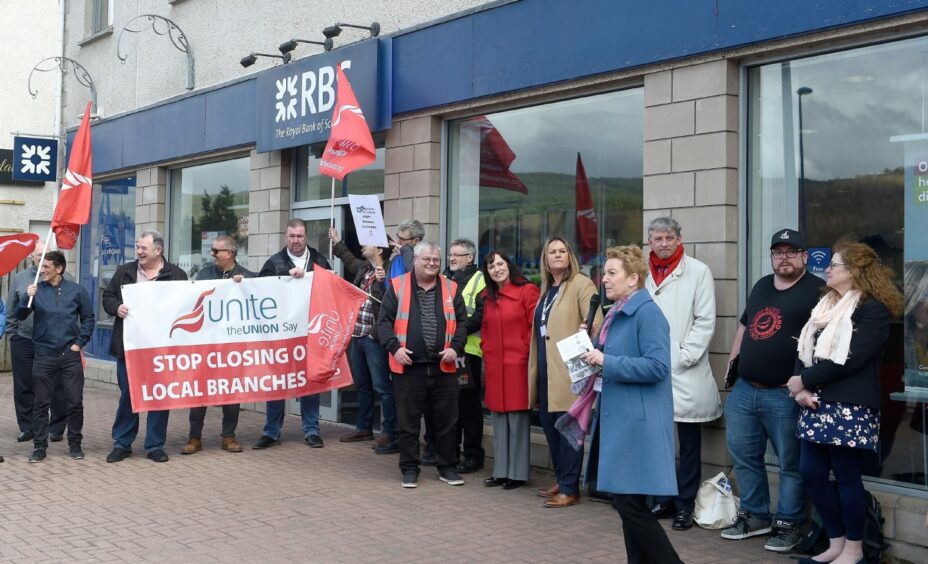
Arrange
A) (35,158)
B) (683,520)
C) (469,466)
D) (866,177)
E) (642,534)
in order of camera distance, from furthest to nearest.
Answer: (35,158), (469,466), (683,520), (866,177), (642,534)

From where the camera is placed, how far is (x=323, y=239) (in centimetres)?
1207

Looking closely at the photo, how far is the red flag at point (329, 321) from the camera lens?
9.54m

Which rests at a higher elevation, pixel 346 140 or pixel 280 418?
pixel 346 140

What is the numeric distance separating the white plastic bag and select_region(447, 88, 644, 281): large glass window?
90.0 inches

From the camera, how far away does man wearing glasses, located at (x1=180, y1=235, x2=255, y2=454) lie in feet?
32.1

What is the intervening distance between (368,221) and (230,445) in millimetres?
2541

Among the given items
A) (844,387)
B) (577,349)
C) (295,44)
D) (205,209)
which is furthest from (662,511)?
(205,209)

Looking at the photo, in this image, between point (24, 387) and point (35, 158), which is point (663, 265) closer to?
point (24, 387)

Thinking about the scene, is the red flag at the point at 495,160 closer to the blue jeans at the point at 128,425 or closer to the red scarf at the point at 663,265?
the red scarf at the point at 663,265

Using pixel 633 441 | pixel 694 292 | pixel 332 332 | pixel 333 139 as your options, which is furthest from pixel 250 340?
pixel 633 441

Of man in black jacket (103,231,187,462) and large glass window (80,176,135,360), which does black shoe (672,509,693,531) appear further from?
large glass window (80,176,135,360)

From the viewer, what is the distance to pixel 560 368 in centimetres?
764

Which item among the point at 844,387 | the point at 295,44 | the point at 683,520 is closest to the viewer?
the point at 844,387

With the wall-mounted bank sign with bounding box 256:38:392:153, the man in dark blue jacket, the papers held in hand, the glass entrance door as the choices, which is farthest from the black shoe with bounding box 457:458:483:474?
the wall-mounted bank sign with bounding box 256:38:392:153
